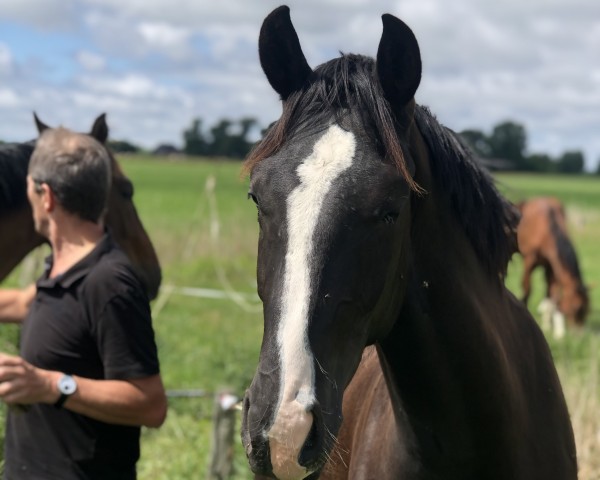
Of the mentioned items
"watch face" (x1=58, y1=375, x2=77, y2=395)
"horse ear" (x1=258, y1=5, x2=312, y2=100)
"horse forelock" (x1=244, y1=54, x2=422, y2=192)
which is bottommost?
"watch face" (x1=58, y1=375, x2=77, y2=395)

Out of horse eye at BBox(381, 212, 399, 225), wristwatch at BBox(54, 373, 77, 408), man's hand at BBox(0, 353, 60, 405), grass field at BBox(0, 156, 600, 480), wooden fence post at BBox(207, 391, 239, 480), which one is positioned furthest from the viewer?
grass field at BBox(0, 156, 600, 480)

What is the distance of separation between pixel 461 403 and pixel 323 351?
2.24 feet

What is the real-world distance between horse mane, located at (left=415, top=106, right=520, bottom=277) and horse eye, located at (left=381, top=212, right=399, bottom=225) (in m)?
0.40

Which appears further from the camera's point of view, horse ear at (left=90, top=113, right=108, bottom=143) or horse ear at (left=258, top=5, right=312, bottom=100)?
horse ear at (left=90, top=113, right=108, bottom=143)

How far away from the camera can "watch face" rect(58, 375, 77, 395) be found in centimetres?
268

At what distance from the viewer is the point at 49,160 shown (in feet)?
9.81

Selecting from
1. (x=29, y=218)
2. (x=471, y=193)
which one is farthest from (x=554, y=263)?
(x=471, y=193)

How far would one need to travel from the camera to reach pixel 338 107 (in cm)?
216

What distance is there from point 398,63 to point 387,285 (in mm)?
603

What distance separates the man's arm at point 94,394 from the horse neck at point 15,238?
7.55 feet

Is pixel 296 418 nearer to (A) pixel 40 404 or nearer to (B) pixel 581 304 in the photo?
(A) pixel 40 404

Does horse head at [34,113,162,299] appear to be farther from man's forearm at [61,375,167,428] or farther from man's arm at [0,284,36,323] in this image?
man's forearm at [61,375,167,428]

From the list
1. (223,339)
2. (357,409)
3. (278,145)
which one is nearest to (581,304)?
(223,339)

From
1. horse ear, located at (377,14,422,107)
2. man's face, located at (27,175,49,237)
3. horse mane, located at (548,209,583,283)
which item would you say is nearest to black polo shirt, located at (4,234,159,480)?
man's face, located at (27,175,49,237)
